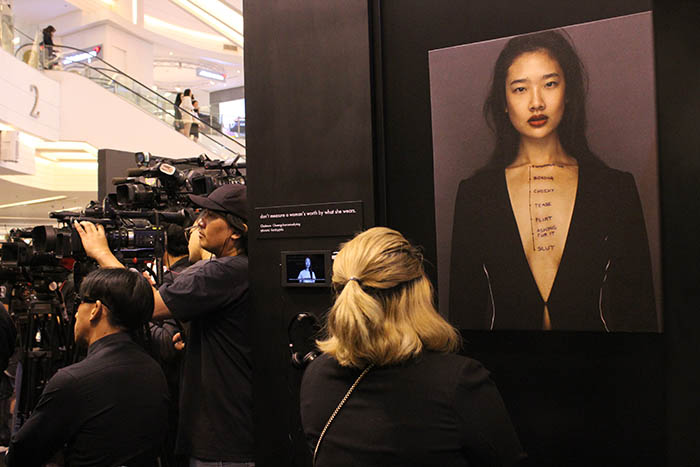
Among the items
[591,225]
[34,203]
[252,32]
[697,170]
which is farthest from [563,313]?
[34,203]

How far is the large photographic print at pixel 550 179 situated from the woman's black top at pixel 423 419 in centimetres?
77

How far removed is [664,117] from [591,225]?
40 cm

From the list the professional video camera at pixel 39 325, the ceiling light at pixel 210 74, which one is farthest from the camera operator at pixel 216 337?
the ceiling light at pixel 210 74

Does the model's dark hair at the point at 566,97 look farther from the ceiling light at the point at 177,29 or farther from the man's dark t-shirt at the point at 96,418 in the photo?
the ceiling light at the point at 177,29

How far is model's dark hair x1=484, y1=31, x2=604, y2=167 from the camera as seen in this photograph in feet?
6.86

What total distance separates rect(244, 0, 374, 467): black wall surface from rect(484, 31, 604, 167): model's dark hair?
18.5 inches

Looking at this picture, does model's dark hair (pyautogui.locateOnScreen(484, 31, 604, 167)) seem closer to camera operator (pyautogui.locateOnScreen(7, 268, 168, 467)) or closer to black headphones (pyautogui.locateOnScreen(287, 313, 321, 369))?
black headphones (pyautogui.locateOnScreen(287, 313, 321, 369))

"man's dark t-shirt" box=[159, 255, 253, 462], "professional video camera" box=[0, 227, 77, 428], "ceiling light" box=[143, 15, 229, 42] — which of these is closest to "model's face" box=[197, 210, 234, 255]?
"man's dark t-shirt" box=[159, 255, 253, 462]

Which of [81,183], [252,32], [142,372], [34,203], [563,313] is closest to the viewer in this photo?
[563,313]

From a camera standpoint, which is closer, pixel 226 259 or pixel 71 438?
pixel 71 438

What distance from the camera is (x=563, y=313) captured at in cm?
210

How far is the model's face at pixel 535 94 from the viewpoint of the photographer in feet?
6.98

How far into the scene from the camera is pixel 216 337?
267 cm

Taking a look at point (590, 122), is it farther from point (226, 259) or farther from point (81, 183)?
point (81, 183)
